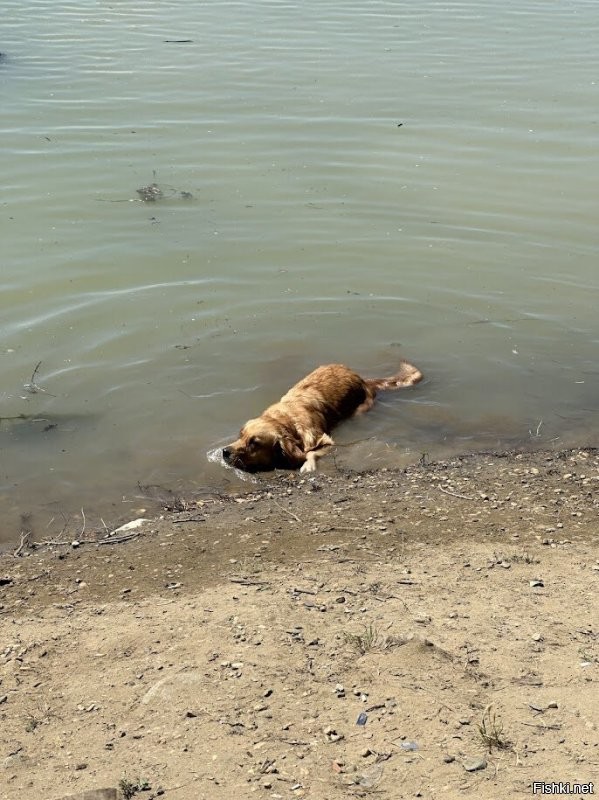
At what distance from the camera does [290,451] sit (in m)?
9.12

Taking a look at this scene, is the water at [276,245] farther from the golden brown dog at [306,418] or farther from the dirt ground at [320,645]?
the dirt ground at [320,645]

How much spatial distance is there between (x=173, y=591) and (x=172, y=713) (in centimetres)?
163

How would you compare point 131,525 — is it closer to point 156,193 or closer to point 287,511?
point 287,511

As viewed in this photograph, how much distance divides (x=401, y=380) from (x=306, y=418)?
140 centimetres

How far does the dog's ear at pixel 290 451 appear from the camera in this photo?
905cm

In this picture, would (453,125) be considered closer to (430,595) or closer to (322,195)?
(322,195)

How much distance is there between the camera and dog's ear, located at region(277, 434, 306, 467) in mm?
9055

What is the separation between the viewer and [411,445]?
9391 millimetres

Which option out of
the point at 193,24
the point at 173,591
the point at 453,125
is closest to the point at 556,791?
the point at 173,591

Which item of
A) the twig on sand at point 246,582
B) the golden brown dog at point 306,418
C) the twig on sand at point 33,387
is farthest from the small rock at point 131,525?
the twig on sand at point 33,387

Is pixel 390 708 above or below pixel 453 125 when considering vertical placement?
below

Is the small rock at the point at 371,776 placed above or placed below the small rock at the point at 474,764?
below

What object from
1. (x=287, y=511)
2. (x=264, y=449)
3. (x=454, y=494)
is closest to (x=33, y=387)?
(x=264, y=449)

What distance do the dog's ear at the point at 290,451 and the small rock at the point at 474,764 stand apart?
4678 mm
